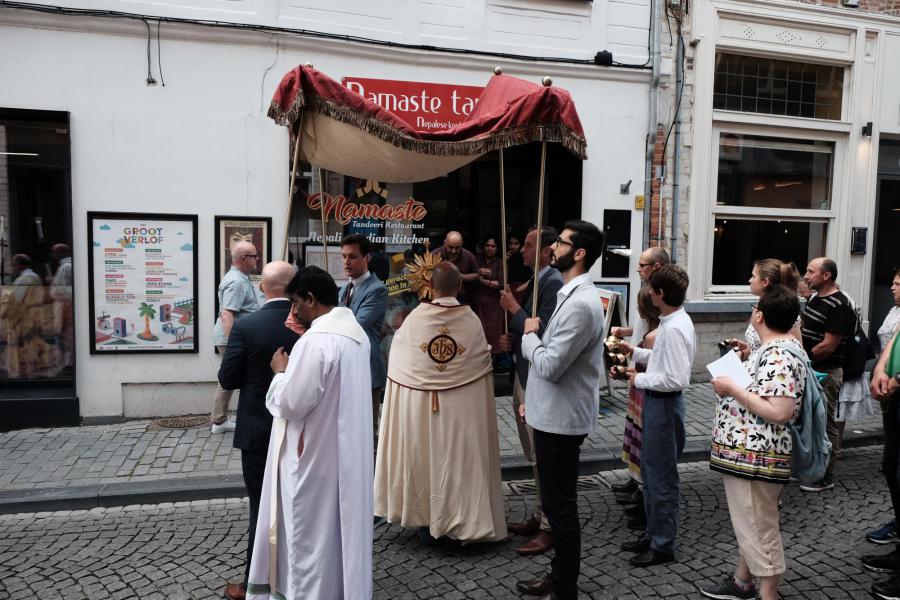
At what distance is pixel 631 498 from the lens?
513 centimetres

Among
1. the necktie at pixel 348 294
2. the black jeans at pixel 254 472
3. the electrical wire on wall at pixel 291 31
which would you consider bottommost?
the black jeans at pixel 254 472

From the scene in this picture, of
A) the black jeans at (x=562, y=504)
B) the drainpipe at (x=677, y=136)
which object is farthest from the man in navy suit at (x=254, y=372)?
the drainpipe at (x=677, y=136)

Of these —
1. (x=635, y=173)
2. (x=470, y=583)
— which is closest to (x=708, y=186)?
(x=635, y=173)

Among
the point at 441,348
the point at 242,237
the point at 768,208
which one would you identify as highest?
the point at 768,208

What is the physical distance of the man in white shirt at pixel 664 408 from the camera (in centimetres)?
402

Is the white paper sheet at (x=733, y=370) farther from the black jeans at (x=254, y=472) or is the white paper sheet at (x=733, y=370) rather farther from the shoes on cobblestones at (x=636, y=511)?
the black jeans at (x=254, y=472)

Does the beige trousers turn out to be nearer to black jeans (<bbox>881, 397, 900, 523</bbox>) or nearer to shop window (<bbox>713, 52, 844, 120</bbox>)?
black jeans (<bbox>881, 397, 900, 523</bbox>)

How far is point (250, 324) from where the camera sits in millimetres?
3475

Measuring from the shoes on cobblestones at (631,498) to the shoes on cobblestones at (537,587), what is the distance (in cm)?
145

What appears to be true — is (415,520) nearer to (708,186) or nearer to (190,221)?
(190,221)

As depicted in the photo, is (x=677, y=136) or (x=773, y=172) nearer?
(x=677, y=136)

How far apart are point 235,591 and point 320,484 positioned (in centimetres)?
100

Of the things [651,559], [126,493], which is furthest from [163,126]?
[651,559]

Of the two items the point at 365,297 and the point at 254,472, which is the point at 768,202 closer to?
the point at 365,297
